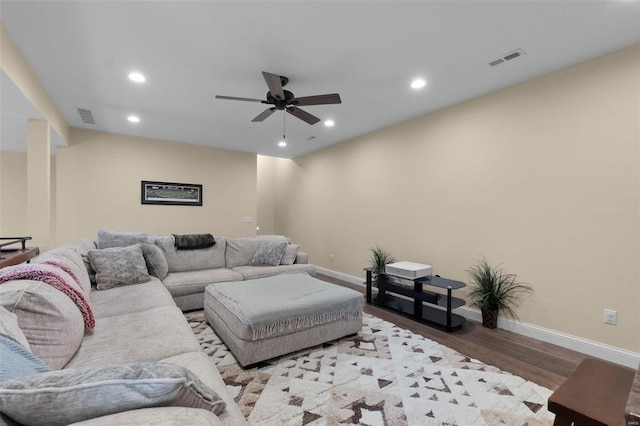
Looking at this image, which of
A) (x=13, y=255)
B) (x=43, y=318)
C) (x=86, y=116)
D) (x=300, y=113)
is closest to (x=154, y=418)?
(x=43, y=318)

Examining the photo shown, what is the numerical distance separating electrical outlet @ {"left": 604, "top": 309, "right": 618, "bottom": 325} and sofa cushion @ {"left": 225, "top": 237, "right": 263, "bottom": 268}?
4024 mm

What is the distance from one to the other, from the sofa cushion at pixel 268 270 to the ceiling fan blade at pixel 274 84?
7.56 ft

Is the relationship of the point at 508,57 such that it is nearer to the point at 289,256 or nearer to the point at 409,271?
the point at 409,271

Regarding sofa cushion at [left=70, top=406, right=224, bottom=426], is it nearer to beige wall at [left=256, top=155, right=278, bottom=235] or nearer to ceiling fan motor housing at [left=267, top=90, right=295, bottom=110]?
ceiling fan motor housing at [left=267, top=90, right=295, bottom=110]

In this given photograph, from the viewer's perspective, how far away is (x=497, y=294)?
307 cm

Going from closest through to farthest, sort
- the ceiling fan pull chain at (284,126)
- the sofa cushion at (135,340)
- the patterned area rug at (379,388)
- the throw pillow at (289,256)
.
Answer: the sofa cushion at (135,340) < the patterned area rug at (379,388) < the ceiling fan pull chain at (284,126) < the throw pillow at (289,256)

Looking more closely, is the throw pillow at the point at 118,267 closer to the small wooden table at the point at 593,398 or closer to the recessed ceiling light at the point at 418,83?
the small wooden table at the point at 593,398

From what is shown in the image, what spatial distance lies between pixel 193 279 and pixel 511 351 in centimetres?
347

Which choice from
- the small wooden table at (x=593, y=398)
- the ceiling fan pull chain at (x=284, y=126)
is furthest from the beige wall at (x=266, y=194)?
the small wooden table at (x=593, y=398)

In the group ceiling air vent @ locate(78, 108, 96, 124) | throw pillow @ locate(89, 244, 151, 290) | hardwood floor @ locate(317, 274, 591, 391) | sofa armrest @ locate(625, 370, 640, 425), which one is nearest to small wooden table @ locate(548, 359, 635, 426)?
sofa armrest @ locate(625, 370, 640, 425)

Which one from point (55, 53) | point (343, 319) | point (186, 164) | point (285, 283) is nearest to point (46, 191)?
point (55, 53)

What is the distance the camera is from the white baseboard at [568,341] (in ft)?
7.77

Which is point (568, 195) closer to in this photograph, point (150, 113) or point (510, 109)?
point (510, 109)

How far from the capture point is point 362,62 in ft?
8.75
